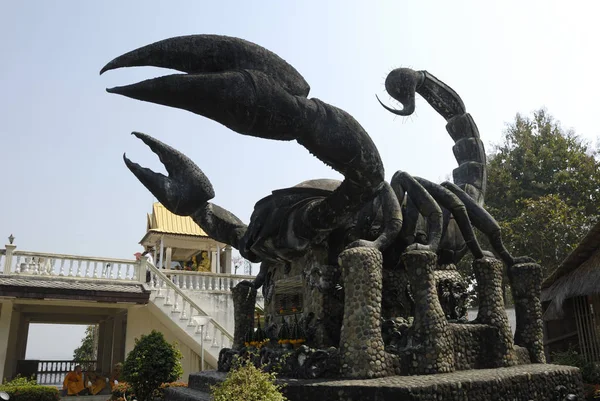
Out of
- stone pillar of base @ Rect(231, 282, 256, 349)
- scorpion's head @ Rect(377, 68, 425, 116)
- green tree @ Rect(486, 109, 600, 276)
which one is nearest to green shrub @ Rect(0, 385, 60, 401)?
stone pillar of base @ Rect(231, 282, 256, 349)

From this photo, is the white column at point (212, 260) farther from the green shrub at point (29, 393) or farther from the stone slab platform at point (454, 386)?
the stone slab platform at point (454, 386)

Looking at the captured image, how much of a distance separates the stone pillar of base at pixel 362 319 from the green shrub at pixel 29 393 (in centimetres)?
905

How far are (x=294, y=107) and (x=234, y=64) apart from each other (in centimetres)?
75

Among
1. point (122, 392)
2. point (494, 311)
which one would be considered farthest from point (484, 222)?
point (122, 392)

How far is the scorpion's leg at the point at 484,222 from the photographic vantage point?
9.03 m

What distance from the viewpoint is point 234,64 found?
16.3ft

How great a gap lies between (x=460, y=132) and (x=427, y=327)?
208 inches

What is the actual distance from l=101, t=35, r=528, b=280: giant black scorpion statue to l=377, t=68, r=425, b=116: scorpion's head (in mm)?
23

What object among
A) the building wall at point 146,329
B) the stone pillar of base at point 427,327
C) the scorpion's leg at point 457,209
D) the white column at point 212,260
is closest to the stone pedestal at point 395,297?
the stone pillar of base at point 427,327

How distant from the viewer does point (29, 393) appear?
1180 cm

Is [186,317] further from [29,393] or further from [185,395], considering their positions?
[185,395]

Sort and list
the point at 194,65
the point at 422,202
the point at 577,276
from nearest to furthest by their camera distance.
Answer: the point at 194,65 < the point at 422,202 < the point at 577,276

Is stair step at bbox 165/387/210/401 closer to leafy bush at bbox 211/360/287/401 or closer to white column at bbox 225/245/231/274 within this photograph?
leafy bush at bbox 211/360/287/401

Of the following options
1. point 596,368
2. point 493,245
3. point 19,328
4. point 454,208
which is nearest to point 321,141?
point 454,208
